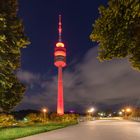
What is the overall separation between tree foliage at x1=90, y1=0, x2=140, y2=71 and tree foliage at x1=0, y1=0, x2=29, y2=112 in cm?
645

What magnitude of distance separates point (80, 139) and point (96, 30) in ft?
22.8

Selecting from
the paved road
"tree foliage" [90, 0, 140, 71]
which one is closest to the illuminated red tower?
the paved road

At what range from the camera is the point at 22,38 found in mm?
28562

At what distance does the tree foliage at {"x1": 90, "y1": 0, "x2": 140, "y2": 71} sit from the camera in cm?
1652

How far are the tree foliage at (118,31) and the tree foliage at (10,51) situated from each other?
21.2 ft

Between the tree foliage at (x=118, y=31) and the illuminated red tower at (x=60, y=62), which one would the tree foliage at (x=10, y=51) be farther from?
the illuminated red tower at (x=60, y=62)

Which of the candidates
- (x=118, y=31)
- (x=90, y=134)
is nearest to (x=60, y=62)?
(x=90, y=134)

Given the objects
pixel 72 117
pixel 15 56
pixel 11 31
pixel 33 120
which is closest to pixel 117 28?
pixel 11 31

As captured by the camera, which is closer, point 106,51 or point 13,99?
point 106,51

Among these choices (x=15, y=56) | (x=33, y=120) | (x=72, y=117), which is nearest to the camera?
(x=15, y=56)

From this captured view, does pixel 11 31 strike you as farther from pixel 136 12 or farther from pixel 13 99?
pixel 136 12

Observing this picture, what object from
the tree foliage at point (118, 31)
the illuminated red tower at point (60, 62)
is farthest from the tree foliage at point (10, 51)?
the illuminated red tower at point (60, 62)

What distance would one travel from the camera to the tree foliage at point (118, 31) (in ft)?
54.2

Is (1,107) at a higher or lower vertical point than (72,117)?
lower
